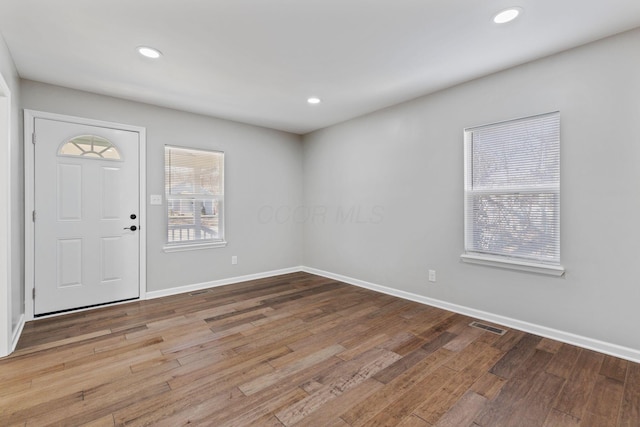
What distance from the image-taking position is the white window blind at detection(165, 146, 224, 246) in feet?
13.5

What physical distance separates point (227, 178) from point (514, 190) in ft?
12.1

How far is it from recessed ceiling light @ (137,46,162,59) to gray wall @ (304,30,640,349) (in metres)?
2.68

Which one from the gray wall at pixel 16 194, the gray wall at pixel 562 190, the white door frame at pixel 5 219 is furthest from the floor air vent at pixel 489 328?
the gray wall at pixel 16 194

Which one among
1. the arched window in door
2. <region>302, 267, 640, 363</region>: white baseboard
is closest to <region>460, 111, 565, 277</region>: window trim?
<region>302, 267, 640, 363</region>: white baseboard

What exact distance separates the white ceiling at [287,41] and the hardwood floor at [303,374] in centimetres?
250

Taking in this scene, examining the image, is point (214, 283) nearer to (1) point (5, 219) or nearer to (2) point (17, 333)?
(2) point (17, 333)

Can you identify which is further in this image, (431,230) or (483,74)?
(431,230)

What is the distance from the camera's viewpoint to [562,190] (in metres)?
2.63

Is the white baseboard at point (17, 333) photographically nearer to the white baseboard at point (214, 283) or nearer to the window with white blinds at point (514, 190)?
the white baseboard at point (214, 283)

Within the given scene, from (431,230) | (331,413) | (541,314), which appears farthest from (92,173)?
(541,314)

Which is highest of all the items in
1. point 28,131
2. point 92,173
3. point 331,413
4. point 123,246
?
point 28,131

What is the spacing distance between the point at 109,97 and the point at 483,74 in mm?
4167

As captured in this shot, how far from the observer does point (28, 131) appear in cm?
310

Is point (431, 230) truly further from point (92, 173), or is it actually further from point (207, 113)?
point (92, 173)
